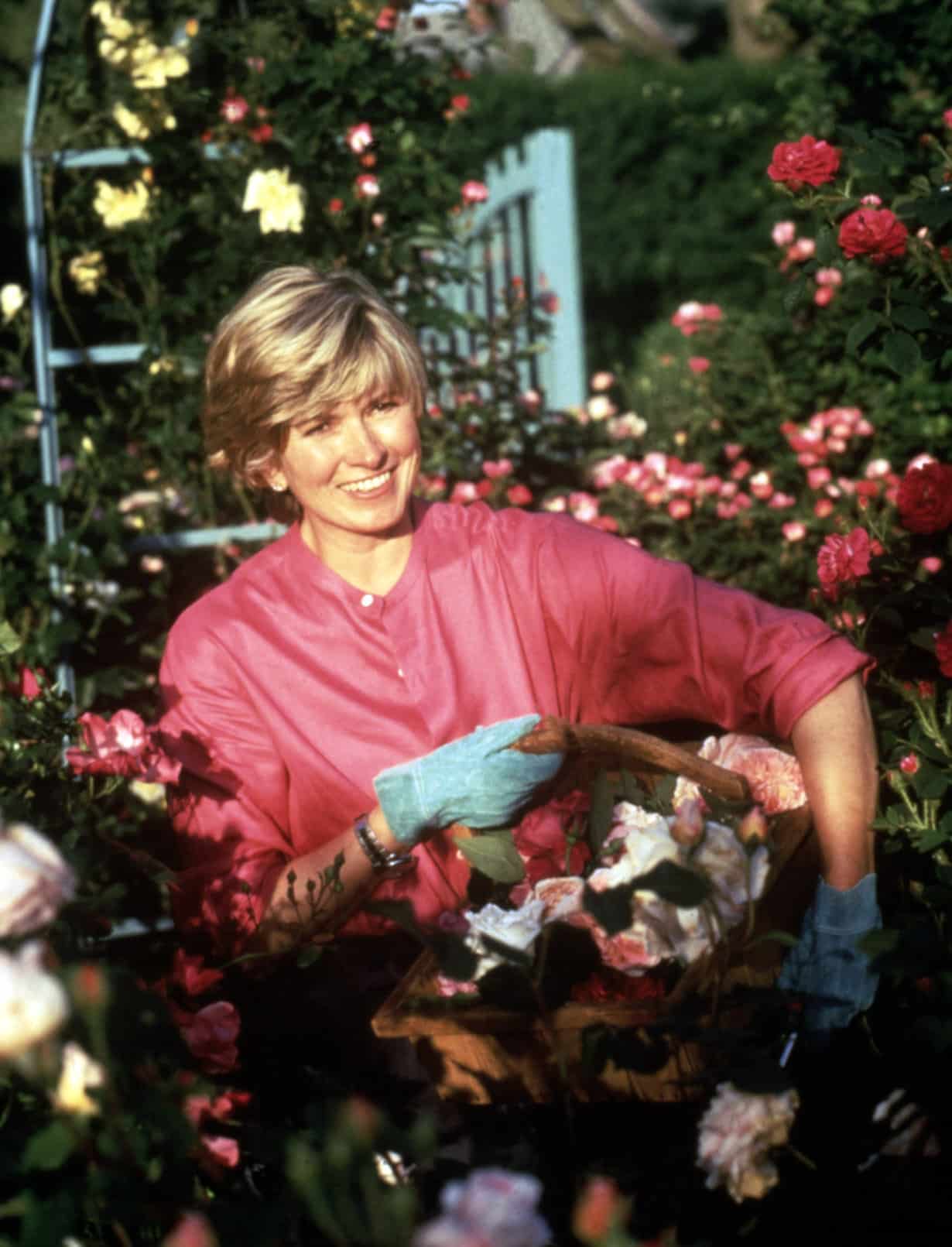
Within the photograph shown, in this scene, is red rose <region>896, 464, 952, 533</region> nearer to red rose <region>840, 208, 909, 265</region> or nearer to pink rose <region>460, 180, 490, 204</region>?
red rose <region>840, 208, 909, 265</region>

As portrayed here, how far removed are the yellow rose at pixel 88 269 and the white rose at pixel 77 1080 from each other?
108 inches

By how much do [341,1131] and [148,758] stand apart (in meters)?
1.01

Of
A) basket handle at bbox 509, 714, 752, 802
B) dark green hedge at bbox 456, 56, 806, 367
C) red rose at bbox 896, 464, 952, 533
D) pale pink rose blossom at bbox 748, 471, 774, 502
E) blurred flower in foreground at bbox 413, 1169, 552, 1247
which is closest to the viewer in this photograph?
blurred flower in foreground at bbox 413, 1169, 552, 1247

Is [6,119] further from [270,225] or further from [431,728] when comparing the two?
[431,728]

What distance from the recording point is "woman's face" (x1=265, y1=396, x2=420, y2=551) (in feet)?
7.53

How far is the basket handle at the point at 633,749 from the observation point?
1.64 m

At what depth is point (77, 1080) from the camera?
41.4 inches

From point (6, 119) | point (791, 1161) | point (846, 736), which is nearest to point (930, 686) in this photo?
point (846, 736)

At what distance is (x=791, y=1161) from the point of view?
145cm

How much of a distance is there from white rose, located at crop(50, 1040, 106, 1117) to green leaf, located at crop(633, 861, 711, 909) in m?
0.44

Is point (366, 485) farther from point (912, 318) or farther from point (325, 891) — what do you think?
point (912, 318)

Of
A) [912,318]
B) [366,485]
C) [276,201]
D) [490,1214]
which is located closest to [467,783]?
[366,485]

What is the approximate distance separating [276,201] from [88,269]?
18.1 inches

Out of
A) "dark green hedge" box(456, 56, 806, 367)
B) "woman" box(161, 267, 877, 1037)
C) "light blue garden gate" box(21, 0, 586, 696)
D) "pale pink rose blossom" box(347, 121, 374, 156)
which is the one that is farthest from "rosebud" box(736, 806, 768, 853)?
"dark green hedge" box(456, 56, 806, 367)
